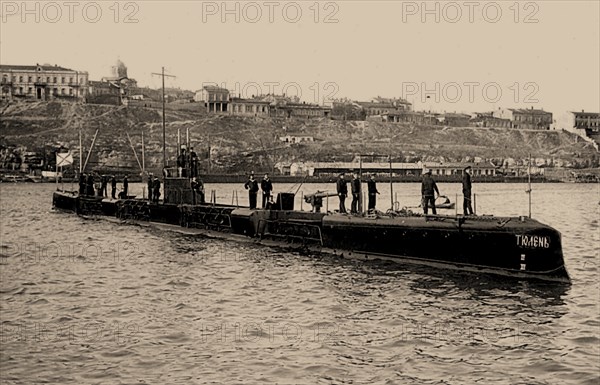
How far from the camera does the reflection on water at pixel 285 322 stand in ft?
42.0

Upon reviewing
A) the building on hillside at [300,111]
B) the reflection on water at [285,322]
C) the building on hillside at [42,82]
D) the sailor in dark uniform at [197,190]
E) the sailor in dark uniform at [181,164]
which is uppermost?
the building on hillside at [42,82]

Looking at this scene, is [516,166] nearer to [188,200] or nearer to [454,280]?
[188,200]

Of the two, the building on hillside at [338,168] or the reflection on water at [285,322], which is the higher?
the building on hillside at [338,168]

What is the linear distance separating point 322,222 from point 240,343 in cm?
1227

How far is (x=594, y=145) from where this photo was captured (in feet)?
557

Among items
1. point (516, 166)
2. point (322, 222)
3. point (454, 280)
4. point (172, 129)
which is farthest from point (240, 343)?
point (516, 166)

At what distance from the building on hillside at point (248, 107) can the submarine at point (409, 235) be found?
412 feet

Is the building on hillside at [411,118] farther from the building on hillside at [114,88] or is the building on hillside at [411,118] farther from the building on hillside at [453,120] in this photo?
the building on hillside at [114,88]

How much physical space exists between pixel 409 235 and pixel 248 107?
139896 mm

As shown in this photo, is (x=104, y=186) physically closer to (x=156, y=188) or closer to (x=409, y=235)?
(x=156, y=188)

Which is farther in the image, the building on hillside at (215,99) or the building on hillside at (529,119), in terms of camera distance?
the building on hillside at (529,119)

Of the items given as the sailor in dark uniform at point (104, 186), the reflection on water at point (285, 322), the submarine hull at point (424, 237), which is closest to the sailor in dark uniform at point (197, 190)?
the submarine hull at point (424, 237)

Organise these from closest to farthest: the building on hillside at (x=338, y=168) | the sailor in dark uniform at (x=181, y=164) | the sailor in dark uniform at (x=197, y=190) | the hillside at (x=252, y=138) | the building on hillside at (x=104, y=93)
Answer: the sailor in dark uniform at (x=181, y=164) < the sailor in dark uniform at (x=197, y=190) < the hillside at (x=252, y=138) < the building on hillside at (x=338, y=168) < the building on hillside at (x=104, y=93)

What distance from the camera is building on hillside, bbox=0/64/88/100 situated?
142 meters
